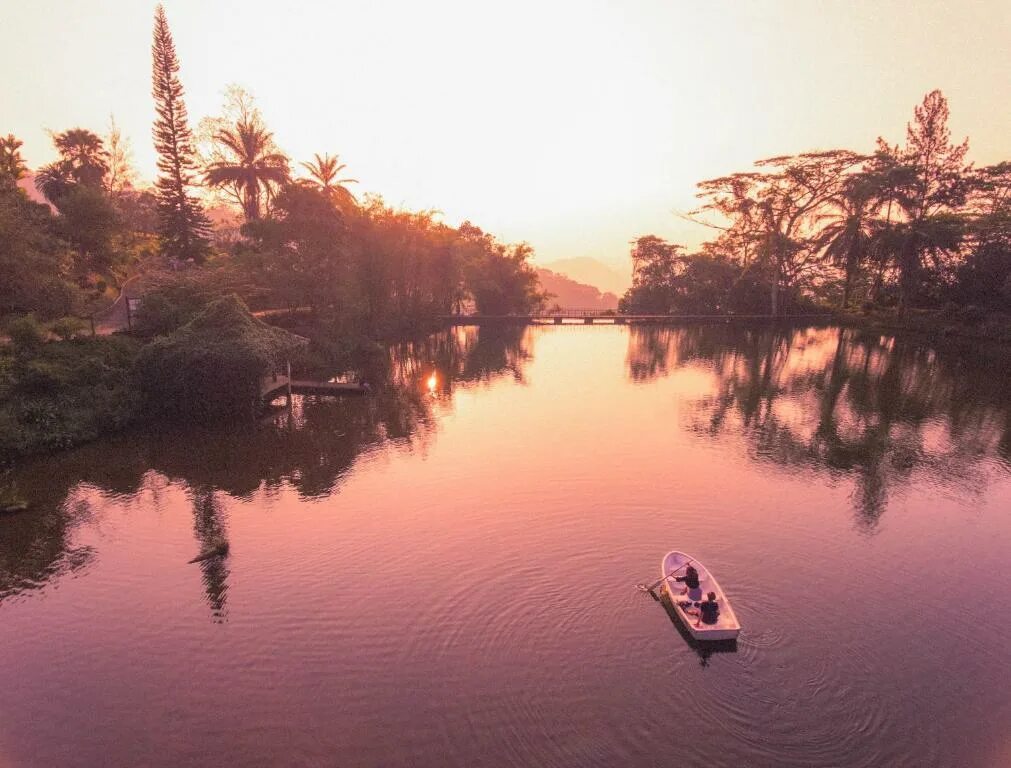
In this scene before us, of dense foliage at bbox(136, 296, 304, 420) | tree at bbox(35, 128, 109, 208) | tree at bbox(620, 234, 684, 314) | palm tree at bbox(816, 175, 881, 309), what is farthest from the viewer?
tree at bbox(620, 234, 684, 314)

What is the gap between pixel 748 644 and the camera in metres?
13.9

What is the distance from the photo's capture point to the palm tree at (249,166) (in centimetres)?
6512

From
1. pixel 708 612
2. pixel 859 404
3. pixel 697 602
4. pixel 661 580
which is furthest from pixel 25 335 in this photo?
pixel 859 404

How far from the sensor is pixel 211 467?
81.7ft

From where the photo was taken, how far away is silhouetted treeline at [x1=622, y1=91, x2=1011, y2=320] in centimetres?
6969

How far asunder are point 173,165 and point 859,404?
2439 inches

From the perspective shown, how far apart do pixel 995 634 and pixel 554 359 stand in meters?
43.9

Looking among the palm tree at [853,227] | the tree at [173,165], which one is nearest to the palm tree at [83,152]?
the tree at [173,165]

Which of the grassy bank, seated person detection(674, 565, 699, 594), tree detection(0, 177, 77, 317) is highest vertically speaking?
tree detection(0, 177, 77, 317)

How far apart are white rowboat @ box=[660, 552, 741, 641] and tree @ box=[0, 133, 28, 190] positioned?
4442cm

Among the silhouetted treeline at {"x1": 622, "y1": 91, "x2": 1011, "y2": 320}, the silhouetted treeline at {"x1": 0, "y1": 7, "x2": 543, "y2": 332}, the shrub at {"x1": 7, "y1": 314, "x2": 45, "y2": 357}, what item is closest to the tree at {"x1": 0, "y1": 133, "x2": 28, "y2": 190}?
the silhouetted treeline at {"x1": 0, "y1": 7, "x2": 543, "y2": 332}

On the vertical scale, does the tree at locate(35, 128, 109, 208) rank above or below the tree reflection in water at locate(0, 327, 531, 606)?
above

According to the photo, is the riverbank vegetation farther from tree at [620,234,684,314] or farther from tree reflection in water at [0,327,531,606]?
tree at [620,234,684,314]

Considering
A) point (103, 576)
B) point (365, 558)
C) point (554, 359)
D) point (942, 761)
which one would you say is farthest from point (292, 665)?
point (554, 359)
